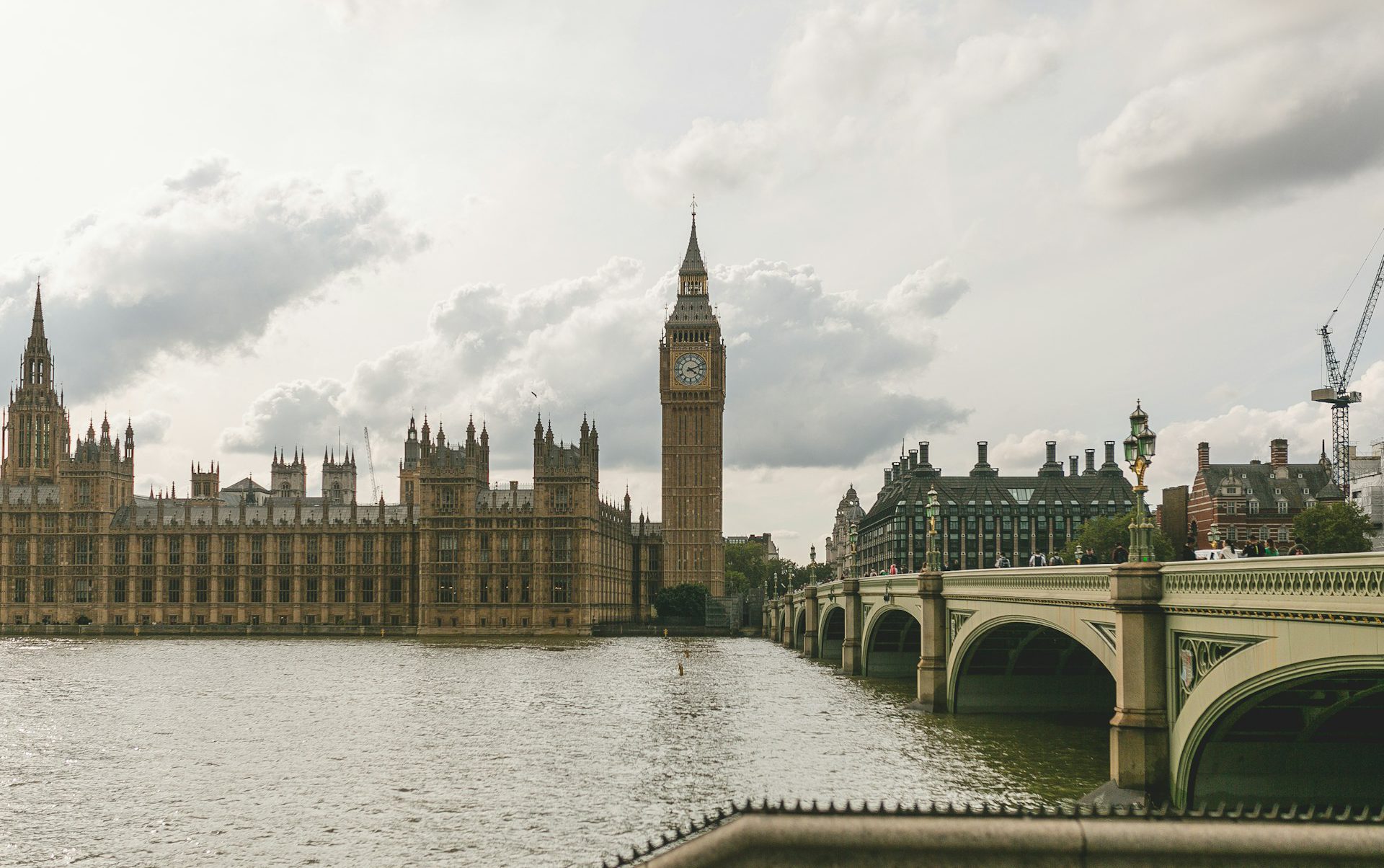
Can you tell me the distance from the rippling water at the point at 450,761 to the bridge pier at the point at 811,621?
24.0 m

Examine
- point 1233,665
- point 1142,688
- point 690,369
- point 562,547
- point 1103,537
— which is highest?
point 690,369

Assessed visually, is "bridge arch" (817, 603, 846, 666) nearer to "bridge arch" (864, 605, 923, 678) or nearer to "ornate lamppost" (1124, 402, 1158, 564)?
"bridge arch" (864, 605, 923, 678)

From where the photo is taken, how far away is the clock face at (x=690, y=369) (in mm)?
159625

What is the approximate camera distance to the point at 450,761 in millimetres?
41312

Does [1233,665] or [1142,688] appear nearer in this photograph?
[1233,665]

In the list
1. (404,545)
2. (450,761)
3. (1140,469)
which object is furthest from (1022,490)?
(1140,469)

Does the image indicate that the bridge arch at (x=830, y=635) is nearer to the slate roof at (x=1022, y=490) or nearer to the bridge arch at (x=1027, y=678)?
the bridge arch at (x=1027, y=678)

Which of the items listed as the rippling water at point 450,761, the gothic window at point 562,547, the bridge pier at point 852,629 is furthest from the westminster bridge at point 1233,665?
the gothic window at point 562,547

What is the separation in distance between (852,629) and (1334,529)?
34.6 meters

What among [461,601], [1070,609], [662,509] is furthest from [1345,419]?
[1070,609]

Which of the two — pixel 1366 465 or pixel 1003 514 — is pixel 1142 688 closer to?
pixel 1366 465

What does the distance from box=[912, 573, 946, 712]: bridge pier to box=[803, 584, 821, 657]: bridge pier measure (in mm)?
44916

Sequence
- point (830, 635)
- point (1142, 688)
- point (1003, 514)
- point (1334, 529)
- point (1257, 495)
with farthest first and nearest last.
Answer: point (1003, 514) → point (1257, 495) → point (830, 635) → point (1334, 529) → point (1142, 688)

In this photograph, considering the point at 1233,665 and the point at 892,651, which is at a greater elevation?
the point at 1233,665
